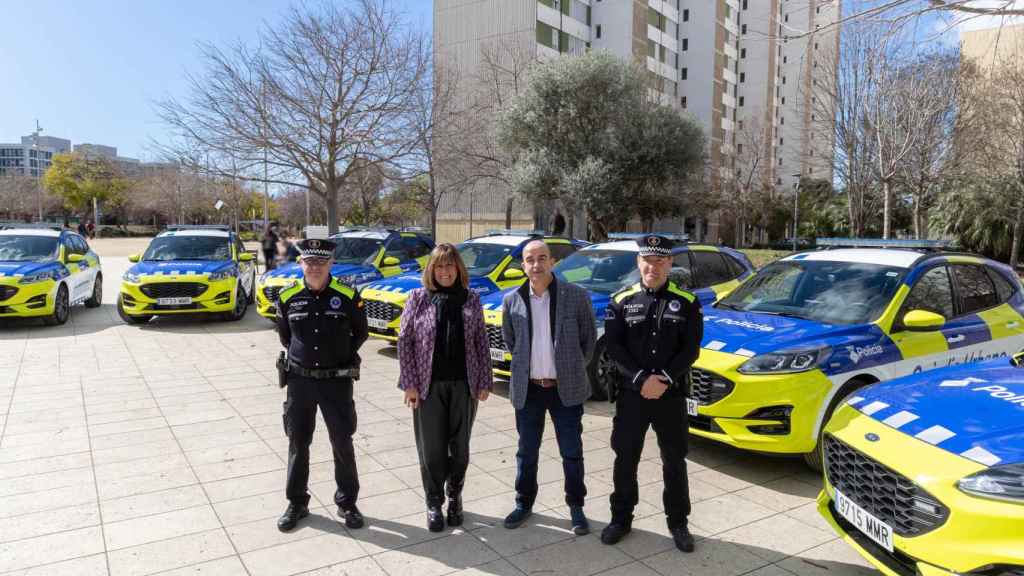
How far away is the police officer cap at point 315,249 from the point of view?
12.4 ft

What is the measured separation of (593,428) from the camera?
6.03m

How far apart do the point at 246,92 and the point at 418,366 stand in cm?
1690

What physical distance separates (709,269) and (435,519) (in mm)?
5202

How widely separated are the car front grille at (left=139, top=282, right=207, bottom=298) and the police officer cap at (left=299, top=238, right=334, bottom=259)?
804 centimetres

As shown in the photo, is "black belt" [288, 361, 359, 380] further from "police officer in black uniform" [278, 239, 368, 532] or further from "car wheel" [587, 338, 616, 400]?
"car wheel" [587, 338, 616, 400]

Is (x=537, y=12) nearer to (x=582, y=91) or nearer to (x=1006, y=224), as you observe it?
(x=582, y=91)

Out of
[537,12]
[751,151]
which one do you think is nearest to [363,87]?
[537,12]

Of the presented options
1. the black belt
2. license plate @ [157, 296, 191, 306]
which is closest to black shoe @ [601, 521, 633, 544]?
the black belt

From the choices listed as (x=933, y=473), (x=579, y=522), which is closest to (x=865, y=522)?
(x=933, y=473)

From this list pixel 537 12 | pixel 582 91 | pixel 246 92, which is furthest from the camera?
pixel 537 12

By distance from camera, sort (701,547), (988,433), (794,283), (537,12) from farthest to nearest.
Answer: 1. (537,12)
2. (794,283)
3. (701,547)
4. (988,433)

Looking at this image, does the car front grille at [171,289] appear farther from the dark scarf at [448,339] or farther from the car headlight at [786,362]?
the car headlight at [786,362]

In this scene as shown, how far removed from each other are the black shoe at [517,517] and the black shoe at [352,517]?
2.80 feet

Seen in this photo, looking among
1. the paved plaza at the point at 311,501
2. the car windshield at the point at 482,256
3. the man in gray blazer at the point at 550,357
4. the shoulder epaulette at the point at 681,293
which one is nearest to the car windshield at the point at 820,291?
the paved plaza at the point at 311,501
